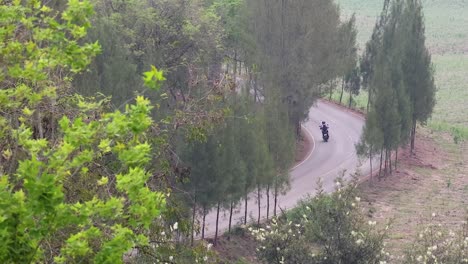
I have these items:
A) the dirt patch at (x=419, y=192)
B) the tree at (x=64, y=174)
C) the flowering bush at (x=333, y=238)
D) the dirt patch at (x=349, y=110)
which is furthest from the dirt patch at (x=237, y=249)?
the dirt patch at (x=349, y=110)

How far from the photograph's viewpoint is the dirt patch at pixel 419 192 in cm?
2192

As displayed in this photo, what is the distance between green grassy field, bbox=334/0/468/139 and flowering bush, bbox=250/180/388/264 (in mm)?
23731

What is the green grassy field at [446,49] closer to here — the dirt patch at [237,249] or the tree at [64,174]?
the dirt patch at [237,249]

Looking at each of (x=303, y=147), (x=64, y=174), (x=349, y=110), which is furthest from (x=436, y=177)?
(x=64, y=174)

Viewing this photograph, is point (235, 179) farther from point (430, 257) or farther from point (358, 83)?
point (358, 83)

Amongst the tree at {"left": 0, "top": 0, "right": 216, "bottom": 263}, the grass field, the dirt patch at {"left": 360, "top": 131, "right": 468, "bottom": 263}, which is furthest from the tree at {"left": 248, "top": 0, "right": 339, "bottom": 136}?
the tree at {"left": 0, "top": 0, "right": 216, "bottom": 263}

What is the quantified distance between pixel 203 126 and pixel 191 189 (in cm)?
873

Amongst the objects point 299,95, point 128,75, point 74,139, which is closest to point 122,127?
point 74,139

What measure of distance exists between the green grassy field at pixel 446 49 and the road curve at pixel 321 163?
439cm

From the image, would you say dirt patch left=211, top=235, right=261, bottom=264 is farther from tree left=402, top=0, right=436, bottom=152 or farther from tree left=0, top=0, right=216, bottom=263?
tree left=0, top=0, right=216, bottom=263

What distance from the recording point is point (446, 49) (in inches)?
2493

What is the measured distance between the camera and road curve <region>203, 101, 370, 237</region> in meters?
22.9

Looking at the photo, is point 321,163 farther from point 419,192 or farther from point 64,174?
point 64,174

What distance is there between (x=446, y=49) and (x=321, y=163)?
38.5 metres
